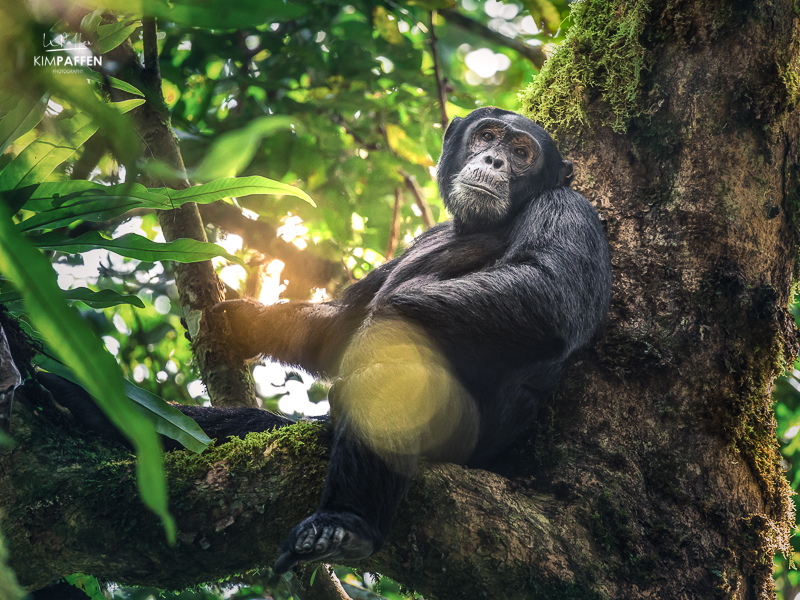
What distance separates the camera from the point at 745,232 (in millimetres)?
3246

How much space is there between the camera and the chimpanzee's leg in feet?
7.35

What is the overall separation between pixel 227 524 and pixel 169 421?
51cm

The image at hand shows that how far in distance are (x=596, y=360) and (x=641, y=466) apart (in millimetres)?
584

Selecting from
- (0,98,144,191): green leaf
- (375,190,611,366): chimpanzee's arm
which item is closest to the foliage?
(0,98,144,191): green leaf

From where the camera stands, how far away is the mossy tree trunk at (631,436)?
2338mm

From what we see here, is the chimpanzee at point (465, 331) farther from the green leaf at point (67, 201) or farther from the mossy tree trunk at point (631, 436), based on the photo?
the green leaf at point (67, 201)

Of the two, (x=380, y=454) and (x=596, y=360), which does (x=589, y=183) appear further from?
(x=380, y=454)

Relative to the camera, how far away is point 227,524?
233 centimetres

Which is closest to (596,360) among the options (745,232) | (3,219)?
(745,232)

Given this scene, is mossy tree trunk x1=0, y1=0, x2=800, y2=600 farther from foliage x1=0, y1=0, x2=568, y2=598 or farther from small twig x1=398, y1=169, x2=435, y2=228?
small twig x1=398, y1=169, x2=435, y2=228

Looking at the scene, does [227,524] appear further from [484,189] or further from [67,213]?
[484,189]

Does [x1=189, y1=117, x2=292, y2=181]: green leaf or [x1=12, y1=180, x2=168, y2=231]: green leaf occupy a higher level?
[x1=189, y1=117, x2=292, y2=181]: green leaf

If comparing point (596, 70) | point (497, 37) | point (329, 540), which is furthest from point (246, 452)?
point (497, 37)

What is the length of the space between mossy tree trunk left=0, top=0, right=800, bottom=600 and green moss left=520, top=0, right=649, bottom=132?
1 centimetres
